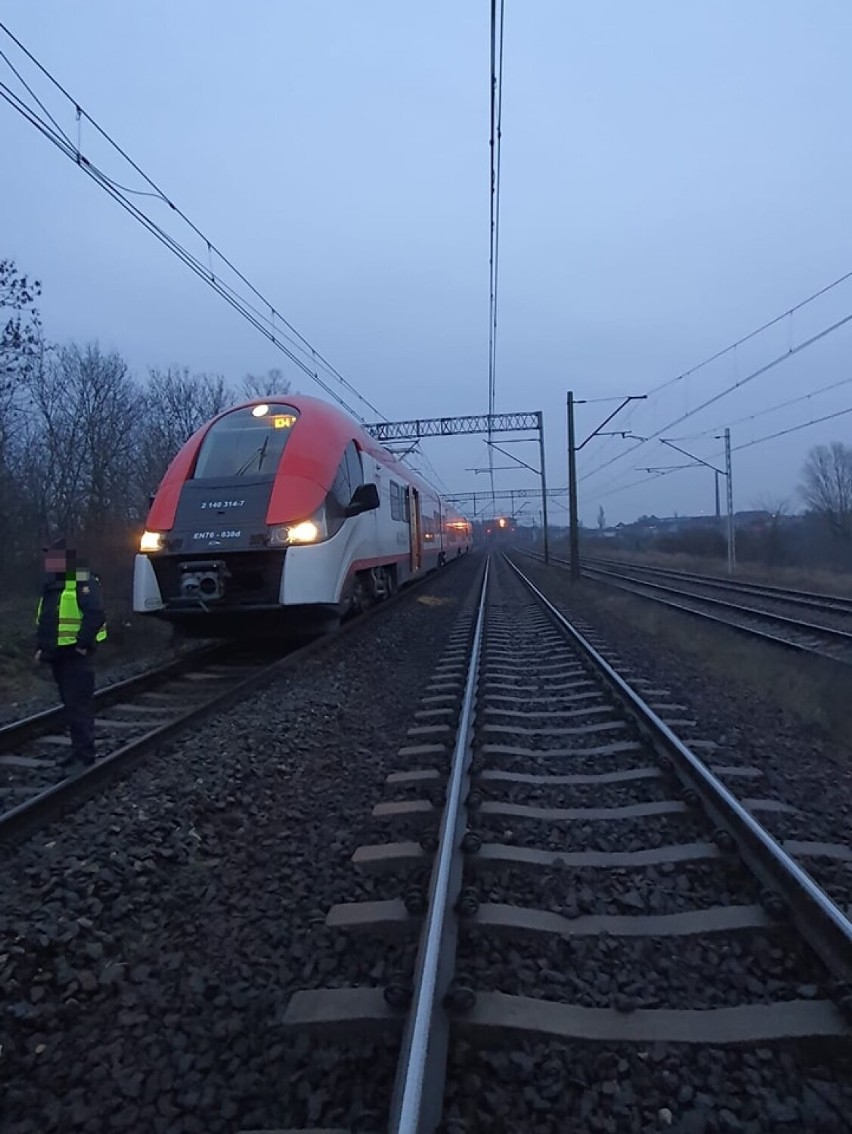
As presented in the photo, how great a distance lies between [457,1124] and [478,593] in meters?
21.5

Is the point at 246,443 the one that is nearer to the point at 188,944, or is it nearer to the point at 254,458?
the point at 254,458

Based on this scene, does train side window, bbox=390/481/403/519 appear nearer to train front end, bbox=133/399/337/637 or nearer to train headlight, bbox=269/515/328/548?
train front end, bbox=133/399/337/637

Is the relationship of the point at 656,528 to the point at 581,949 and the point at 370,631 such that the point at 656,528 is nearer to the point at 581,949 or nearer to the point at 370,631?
the point at 370,631

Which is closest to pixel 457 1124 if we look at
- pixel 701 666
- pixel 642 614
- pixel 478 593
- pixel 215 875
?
pixel 215 875

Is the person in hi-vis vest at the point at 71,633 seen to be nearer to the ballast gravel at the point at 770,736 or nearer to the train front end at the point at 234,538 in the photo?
the train front end at the point at 234,538

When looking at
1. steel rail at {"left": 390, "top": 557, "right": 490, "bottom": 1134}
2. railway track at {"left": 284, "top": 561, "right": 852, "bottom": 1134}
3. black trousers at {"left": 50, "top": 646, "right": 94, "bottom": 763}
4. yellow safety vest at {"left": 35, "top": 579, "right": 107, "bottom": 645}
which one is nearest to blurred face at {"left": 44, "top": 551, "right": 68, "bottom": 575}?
yellow safety vest at {"left": 35, "top": 579, "right": 107, "bottom": 645}

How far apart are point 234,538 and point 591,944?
7.58m

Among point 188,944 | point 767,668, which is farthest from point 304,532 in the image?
point 188,944

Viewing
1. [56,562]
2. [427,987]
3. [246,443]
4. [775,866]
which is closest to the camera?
[427,987]

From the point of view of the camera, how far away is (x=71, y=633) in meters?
5.77

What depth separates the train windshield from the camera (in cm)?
1105

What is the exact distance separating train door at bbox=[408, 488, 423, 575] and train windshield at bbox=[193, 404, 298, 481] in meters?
7.38

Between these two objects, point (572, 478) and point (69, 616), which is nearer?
point (69, 616)

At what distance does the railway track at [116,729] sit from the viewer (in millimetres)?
4992
